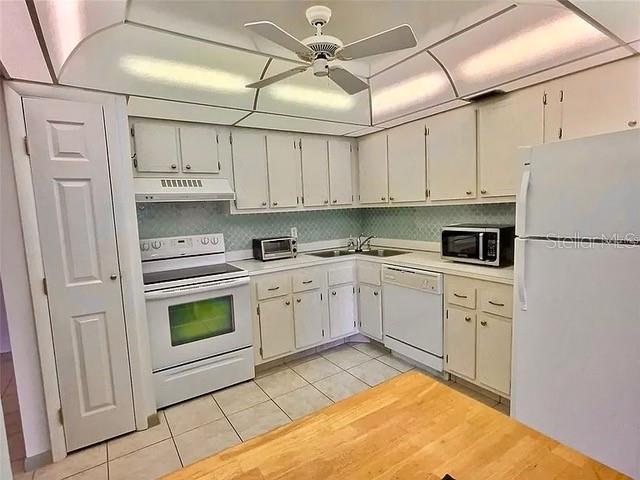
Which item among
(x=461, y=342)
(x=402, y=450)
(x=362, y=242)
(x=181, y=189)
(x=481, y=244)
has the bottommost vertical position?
(x=461, y=342)

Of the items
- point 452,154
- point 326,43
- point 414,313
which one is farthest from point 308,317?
point 326,43

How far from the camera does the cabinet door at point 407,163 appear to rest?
3.19 m

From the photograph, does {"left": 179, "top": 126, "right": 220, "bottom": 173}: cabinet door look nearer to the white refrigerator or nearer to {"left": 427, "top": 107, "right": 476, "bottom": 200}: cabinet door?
{"left": 427, "top": 107, "right": 476, "bottom": 200}: cabinet door

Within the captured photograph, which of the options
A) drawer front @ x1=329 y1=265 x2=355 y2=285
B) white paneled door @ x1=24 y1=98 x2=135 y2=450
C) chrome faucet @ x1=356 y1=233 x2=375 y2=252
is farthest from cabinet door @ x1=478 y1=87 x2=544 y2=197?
Result: white paneled door @ x1=24 y1=98 x2=135 y2=450

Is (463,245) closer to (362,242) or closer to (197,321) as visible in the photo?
(362,242)

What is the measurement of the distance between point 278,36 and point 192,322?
7.03 feet

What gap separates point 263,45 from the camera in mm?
2094

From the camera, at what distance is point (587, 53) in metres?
1.90

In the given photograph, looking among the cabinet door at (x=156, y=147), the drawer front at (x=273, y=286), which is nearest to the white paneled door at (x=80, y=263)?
the cabinet door at (x=156, y=147)

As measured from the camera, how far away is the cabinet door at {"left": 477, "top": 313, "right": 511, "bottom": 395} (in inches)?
92.1

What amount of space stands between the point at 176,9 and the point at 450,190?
93.7 inches

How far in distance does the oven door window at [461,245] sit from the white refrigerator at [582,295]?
2.10ft

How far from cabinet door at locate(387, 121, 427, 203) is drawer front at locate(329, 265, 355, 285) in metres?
0.87

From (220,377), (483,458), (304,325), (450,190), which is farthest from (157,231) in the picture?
(483,458)
